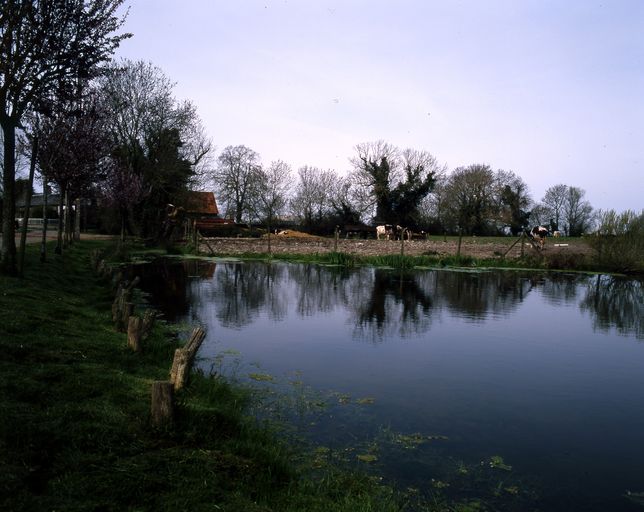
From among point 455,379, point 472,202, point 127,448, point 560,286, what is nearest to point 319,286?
point 560,286

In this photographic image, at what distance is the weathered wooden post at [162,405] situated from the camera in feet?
18.2

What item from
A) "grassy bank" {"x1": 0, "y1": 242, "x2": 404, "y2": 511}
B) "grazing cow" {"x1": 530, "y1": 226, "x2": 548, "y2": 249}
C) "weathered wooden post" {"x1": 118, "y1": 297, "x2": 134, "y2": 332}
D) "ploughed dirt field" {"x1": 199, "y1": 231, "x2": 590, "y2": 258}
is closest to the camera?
"grassy bank" {"x1": 0, "y1": 242, "x2": 404, "y2": 511}

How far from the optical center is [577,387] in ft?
31.5

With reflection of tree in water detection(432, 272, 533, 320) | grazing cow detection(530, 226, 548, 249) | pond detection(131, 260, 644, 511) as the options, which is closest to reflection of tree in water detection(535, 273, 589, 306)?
pond detection(131, 260, 644, 511)

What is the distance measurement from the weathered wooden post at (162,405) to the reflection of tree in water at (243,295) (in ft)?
26.5

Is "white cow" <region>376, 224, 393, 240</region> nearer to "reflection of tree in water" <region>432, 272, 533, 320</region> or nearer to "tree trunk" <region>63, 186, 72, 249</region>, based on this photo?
"reflection of tree in water" <region>432, 272, 533, 320</region>

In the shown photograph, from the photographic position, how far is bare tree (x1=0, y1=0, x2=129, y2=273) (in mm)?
12117

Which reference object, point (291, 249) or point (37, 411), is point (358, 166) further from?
point (37, 411)

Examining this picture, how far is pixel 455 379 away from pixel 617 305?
13.4 m

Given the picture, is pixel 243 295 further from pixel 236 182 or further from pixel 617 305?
pixel 236 182

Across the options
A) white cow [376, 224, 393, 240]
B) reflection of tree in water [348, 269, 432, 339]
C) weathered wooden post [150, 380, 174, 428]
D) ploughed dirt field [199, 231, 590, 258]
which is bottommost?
reflection of tree in water [348, 269, 432, 339]

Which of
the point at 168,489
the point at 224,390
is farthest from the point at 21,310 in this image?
the point at 168,489

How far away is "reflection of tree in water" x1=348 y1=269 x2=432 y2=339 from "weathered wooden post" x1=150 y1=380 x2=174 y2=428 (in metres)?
7.96

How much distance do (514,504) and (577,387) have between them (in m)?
4.83
